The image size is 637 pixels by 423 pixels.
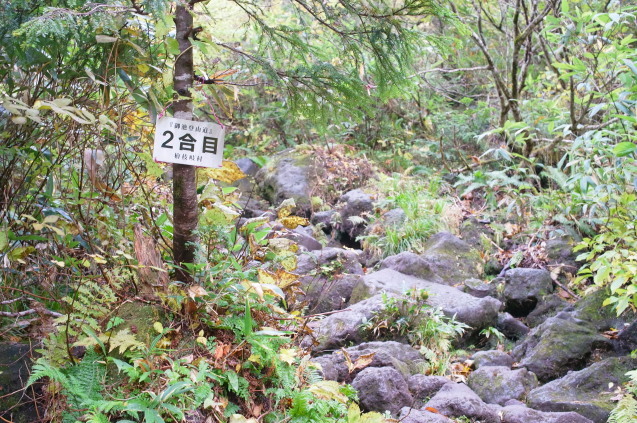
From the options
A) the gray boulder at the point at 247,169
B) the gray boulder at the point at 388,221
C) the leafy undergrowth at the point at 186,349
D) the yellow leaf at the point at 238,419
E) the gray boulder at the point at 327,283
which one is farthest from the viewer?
the gray boulder at the point at 247,169

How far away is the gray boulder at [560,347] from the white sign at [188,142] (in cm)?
358

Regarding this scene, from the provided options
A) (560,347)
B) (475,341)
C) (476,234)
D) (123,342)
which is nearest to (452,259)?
(476,234)

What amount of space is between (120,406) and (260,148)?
35.5 feet

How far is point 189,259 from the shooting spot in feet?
10.9

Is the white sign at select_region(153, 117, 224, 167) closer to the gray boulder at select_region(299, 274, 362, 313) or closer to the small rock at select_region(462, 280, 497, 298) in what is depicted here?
the gray boulder at select_region(299, 274, 362, 313)

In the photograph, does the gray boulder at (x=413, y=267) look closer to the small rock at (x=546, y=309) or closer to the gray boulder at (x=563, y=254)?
the small rock at (x=546, y=309)

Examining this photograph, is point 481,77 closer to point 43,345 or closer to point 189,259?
point 189,259

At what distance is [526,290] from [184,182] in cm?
467

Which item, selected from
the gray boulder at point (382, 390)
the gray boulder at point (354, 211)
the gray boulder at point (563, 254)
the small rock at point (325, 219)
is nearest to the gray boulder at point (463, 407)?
the gray boulder at point (382, 390)

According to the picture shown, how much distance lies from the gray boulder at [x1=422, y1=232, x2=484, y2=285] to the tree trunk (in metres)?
4.36

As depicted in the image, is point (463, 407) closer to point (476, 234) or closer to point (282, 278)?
point (282, 278)

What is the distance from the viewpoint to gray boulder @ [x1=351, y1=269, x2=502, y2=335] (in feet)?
18.9

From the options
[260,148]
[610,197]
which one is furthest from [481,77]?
[610,197]

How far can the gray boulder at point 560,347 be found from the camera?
494 cm
